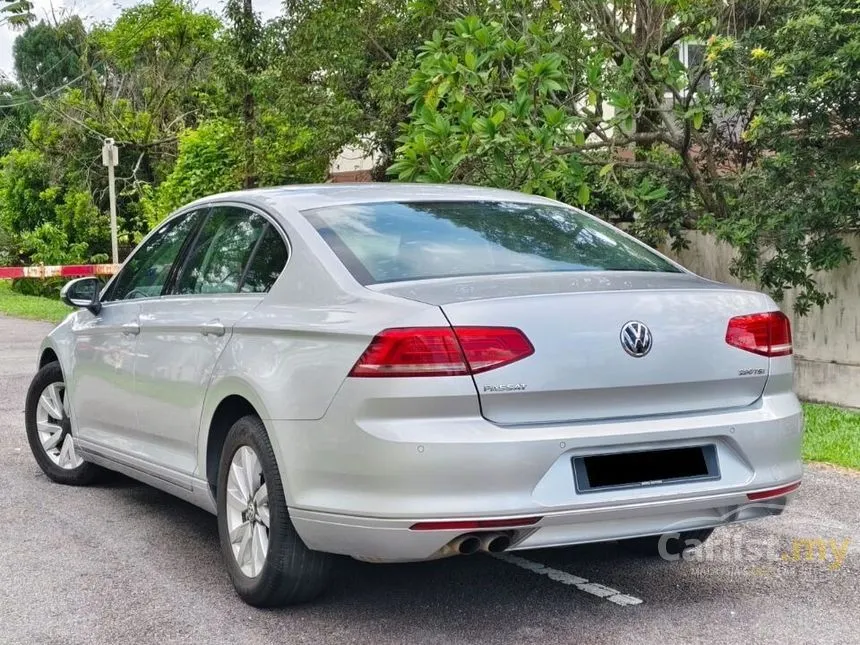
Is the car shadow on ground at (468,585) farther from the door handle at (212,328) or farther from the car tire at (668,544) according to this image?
the door handle at (212,328)

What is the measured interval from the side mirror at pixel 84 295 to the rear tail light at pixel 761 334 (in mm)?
3526

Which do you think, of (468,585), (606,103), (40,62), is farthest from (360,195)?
(40,62)

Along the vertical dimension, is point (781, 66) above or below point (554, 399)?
above

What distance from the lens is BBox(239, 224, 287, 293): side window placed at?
5125 mm

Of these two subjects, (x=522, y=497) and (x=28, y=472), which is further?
(x=28, y=472)

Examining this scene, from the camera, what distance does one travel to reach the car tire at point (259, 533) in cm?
468

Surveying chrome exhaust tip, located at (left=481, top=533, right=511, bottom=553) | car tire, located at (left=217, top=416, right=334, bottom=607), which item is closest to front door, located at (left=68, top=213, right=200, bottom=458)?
car tire, located at (left=217, top=416, right=334, bottom=607)

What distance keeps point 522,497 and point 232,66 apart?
47.0 ft

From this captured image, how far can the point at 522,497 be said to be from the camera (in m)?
4.18

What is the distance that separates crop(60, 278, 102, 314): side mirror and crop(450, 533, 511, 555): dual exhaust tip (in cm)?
318

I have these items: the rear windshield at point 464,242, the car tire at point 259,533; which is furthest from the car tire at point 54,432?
the rear windshield at point 464,242

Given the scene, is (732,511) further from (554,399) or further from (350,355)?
(350,355)

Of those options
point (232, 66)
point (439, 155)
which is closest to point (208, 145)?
point (232, 66)

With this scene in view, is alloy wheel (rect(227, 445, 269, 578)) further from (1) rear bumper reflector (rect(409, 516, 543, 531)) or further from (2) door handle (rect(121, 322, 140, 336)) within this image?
(2) door handle (rect(121, 322, 140, 336))
